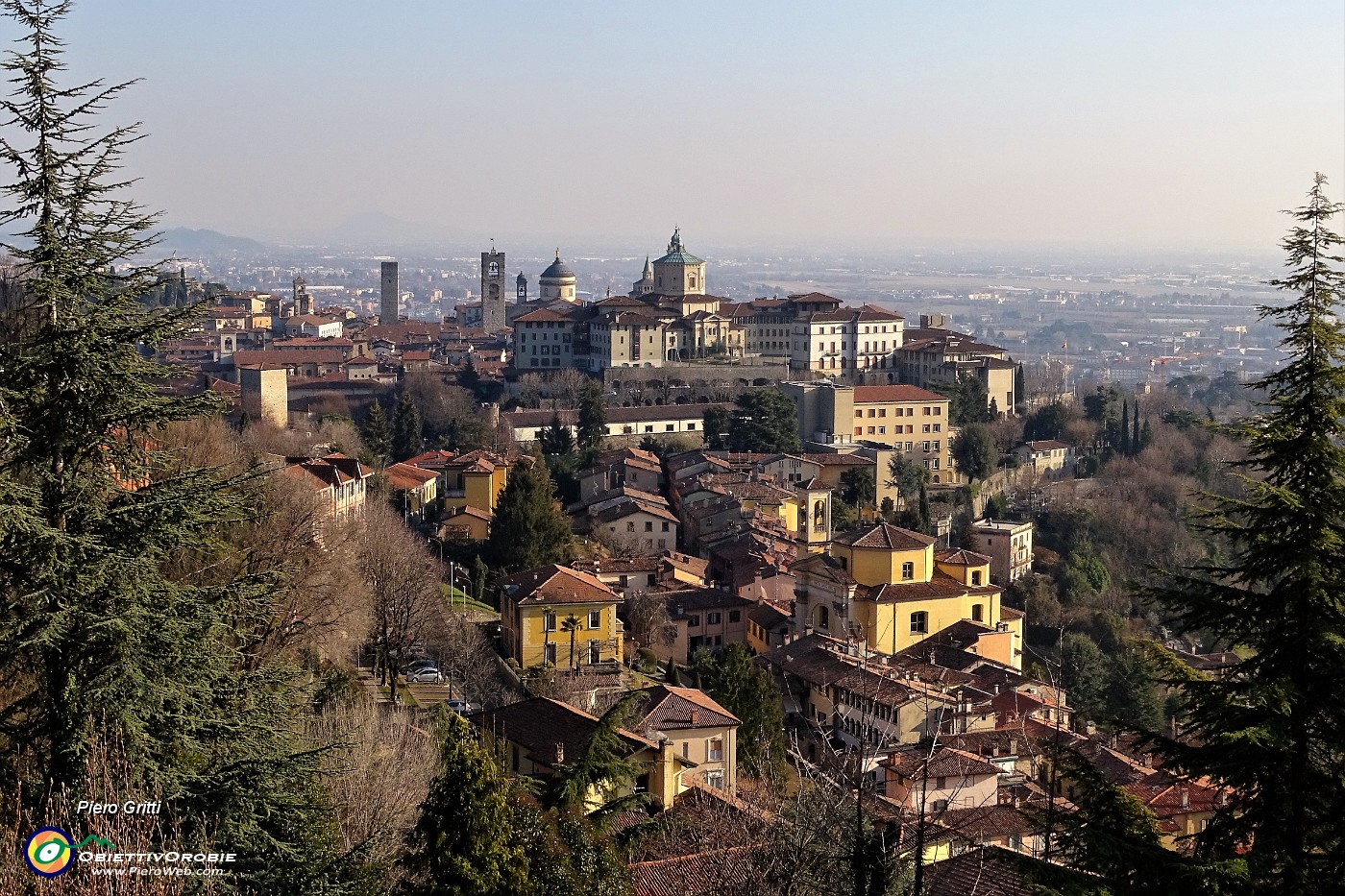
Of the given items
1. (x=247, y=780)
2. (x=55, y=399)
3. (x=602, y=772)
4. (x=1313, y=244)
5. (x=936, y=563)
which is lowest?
(x=936, y=563)

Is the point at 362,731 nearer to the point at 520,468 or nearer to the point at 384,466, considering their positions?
the point at 520,468

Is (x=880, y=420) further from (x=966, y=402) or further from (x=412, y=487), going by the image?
(x=412, y=487)

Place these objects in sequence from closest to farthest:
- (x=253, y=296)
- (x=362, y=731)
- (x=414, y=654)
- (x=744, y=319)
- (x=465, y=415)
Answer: (x=362, y=731), (x=414, y=654), (x=465, y=415), (x=744, y=319), (x=253, y=296)

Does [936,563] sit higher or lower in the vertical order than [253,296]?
lower

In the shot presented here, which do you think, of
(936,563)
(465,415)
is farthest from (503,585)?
(465,415)

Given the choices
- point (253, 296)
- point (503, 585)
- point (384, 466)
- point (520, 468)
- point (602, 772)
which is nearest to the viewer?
point (602, 772)

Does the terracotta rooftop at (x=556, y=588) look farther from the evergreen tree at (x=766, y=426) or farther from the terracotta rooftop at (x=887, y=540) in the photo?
the evergreen tree at (x=766, y=426)

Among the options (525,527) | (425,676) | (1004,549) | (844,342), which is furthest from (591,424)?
(425,676)
